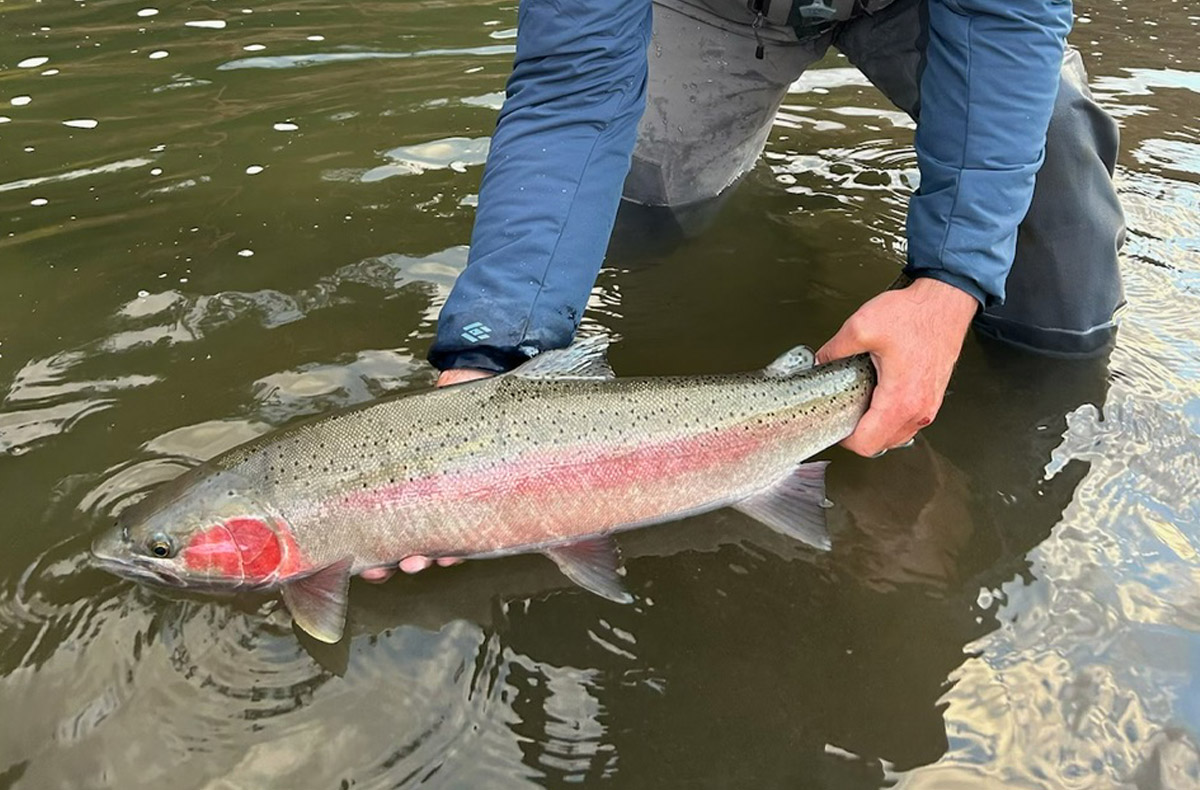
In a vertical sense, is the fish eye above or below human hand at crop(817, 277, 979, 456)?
below

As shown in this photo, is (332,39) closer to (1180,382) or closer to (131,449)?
(131,449)

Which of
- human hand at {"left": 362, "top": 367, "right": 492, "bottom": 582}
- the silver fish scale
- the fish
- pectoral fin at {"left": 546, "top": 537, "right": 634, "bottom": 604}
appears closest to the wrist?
the fish

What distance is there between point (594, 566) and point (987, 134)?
1.44m

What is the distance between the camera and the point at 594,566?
7.01 feet

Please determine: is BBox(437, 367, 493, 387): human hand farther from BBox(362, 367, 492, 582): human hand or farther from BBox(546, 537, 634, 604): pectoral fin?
BBox(546, 537, 634, 604): pectoral fin

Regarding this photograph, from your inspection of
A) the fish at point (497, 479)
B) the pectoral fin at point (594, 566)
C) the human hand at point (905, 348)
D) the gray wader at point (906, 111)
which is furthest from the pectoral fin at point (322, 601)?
the gray wader at point (906, 111)

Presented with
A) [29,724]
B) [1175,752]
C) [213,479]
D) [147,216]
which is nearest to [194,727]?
[29,724]

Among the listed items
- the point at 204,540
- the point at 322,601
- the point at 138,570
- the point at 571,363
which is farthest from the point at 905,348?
the point at 138,570

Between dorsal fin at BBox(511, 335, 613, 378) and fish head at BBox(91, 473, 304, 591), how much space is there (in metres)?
0.62

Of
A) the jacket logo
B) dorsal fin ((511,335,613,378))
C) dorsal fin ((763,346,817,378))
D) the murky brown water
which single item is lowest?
the murky brown water

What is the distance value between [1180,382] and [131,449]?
2934 mm

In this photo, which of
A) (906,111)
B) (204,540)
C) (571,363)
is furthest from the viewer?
(906,111)

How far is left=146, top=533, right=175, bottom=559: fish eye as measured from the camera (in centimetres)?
195

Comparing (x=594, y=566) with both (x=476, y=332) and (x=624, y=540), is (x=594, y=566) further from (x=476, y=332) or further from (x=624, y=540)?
(x=476, y=332)
